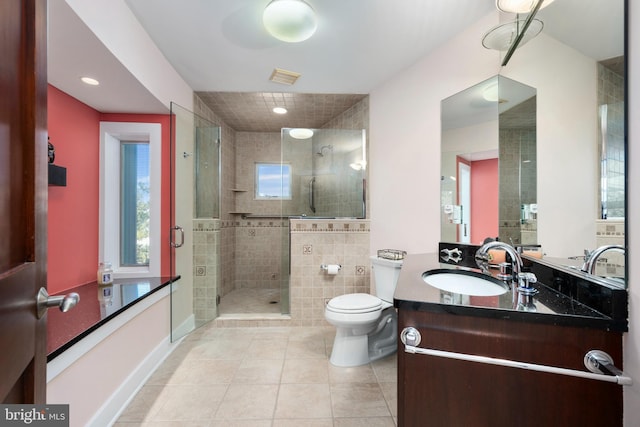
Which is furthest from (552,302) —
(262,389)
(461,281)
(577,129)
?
(262,389)

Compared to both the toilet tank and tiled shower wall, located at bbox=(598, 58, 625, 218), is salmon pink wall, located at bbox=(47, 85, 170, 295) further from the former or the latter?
tiled shower wall, located at bbox=(598, 58, 625, 218)

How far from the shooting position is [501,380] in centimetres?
81

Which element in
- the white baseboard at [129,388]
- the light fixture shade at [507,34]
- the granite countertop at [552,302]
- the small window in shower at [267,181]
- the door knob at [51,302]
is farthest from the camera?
the small window in shower at [267,181]

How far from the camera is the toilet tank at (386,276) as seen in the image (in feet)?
6.94

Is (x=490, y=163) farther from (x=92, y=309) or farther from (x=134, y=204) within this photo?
(x=134, y=204)

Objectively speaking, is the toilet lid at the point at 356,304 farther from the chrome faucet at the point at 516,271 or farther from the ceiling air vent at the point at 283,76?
the ceiling air vent at the point at 283,76

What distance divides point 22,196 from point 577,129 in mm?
1767

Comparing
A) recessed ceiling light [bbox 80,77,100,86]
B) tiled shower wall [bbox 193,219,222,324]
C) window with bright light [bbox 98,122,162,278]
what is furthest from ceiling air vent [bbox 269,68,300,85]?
tiled shower wall [bbox 193,219,222,324]

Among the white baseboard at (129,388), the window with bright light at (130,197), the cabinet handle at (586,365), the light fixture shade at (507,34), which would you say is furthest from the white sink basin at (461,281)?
the window with bright light at (130,197)

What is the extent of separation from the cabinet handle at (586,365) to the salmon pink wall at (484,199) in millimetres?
970

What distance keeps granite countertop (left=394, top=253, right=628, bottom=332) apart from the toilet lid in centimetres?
90

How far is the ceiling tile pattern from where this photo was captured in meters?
2.75

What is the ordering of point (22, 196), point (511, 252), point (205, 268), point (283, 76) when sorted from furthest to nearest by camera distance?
point (205, 268) → point (283, 76) → point (511, 252) → point (22, 196)

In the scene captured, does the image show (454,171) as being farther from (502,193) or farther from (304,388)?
(304,388)
